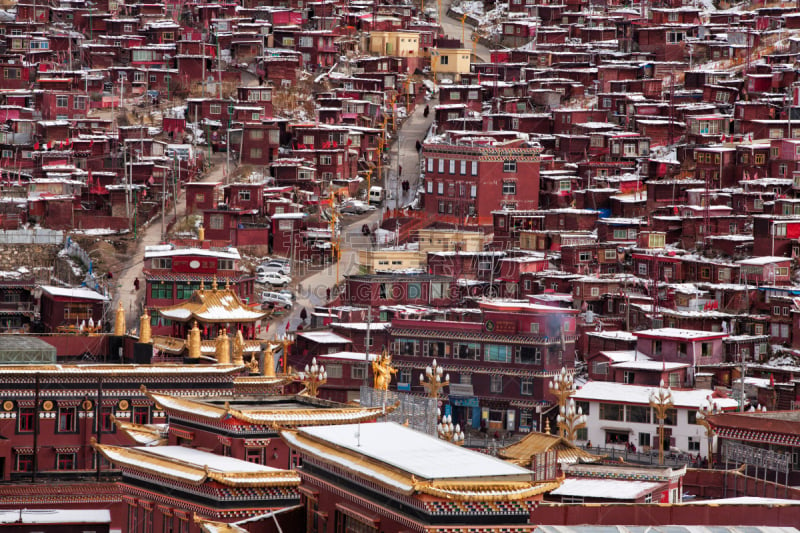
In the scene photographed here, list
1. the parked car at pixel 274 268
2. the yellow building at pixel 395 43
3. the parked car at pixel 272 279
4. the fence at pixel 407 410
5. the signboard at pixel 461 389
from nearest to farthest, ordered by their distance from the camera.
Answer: the fence at pixel 407 410 → the signboard at pixel 461 389 → the parked car at pixel 272 279 → the parked car at pixel 274 268 → the yellow building at pixel 395 43

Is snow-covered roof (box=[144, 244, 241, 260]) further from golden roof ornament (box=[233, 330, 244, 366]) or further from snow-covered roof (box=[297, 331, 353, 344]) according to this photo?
golden roof ornament (box=[233, 330, 244, 366])

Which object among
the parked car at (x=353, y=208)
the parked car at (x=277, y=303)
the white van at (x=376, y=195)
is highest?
the white van at (x=376, y=195)

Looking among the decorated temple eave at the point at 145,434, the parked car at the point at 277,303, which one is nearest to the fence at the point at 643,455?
the decorated temple eave at the point at 145,434

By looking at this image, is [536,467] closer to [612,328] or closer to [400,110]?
[612,328]

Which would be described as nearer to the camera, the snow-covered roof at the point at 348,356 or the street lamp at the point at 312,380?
the street lamp at the point at 312,380

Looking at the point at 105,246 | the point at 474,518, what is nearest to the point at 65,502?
the point at 474,518

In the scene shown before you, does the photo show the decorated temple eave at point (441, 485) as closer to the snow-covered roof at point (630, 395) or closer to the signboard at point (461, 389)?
the snow-covered roof at point (630, 395)
